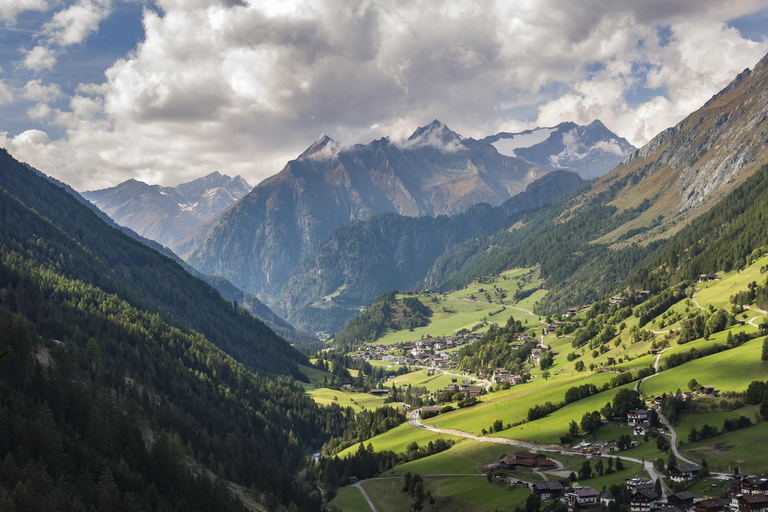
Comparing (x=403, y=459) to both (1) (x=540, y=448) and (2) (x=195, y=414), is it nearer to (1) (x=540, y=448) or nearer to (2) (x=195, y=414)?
(1) (x=540, y=448)

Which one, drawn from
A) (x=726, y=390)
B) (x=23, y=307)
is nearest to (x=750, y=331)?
(x=726, y=390)

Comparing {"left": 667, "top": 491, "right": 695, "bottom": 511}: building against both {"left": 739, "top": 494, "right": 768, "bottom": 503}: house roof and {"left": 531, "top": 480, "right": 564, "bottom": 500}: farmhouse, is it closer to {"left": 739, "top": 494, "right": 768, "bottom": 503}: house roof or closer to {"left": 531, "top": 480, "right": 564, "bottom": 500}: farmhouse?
{"left": 739, "top": 494, "right": 768, "bottom": 503}: house roof

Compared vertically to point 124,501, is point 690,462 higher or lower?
lower

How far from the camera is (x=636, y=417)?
111 metres

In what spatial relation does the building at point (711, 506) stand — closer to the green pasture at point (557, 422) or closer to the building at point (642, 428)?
the building at point (642, 428)

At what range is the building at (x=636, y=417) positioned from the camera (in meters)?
110

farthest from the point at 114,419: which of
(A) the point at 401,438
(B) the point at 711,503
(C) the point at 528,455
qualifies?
(B) the point at 711,503

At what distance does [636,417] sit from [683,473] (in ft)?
95.1

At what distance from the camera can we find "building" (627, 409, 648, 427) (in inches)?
4316

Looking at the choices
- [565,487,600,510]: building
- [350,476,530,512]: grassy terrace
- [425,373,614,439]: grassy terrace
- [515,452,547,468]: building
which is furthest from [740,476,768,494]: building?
[425,373,614,439]: grassy terrace

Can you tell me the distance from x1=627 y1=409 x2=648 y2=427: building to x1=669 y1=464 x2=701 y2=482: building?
87.0 ft

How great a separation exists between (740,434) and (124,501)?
9216 centimetres

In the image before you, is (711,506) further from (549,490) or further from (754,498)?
(549,490)

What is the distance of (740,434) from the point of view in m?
93.2
